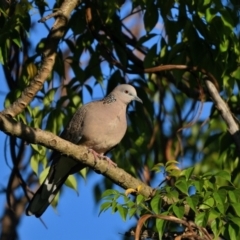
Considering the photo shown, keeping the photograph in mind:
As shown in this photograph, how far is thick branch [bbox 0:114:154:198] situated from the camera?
3941mm

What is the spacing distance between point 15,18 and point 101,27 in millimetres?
1061

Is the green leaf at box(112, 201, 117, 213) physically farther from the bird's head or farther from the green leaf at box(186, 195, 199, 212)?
the bird's head

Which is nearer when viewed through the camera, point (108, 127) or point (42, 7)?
point (42, 7)

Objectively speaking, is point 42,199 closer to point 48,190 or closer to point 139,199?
point 48,190

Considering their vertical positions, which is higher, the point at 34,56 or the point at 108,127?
the point at 34,56

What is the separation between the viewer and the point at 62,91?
573 centimetres

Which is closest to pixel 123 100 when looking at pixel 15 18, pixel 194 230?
pixel 15 18

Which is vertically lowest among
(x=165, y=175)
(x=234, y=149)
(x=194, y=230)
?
(x=194, y=230)

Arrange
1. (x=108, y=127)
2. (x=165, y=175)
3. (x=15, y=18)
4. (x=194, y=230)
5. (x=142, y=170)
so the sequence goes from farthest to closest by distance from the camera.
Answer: (x=142, y=170), (x=108, y=127), (x=15, y=18), (x=165, y=175), (x=194, y=230)

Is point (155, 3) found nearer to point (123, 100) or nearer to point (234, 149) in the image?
point (123, 100)

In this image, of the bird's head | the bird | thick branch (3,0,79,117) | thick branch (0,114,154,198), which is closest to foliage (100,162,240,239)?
thick branch (0,114,154,198)

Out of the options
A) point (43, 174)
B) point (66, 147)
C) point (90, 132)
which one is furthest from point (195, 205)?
point (43, 174)

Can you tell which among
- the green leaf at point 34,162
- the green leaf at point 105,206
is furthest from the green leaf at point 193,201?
the green leaf at point 34,162

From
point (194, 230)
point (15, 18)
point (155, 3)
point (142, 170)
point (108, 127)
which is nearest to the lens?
point (194, 230)
